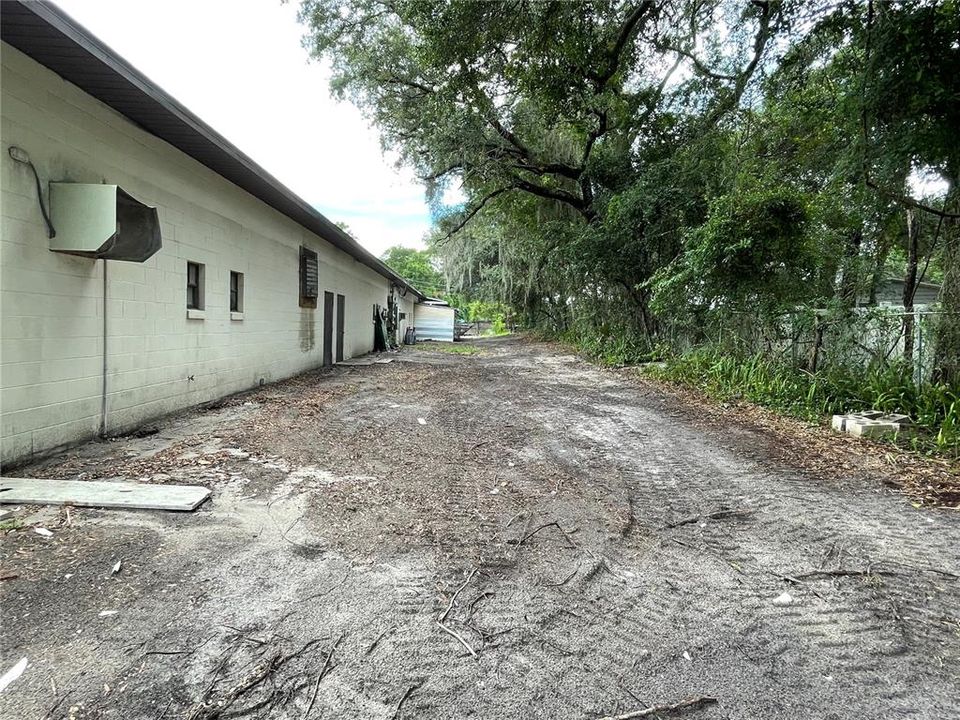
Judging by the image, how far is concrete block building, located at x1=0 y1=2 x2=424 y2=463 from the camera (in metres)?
3.52

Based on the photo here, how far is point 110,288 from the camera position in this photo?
4.50m

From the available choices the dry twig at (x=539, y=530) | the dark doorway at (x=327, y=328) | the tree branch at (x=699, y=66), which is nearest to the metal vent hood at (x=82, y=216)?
the dry twig at (x=539, y=530)

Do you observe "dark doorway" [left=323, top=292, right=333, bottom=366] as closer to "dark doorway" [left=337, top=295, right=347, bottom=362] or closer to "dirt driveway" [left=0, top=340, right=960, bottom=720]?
"dark doorway" [left=337, top=295, right=347, bottom=362]

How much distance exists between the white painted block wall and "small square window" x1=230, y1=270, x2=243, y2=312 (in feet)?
0.28

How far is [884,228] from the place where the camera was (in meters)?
7.30

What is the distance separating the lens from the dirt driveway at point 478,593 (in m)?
1.62

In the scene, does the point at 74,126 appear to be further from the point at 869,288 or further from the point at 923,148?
the point at 869,288

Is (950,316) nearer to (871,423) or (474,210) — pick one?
(871,423)

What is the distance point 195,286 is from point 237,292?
1.17m

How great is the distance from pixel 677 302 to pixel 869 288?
262 cm

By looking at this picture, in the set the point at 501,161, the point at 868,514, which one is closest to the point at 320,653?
the point at 868,514

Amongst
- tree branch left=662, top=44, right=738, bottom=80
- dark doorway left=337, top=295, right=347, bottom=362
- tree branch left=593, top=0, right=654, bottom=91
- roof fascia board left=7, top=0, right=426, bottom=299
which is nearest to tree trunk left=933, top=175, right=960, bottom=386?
tree branch left=593, top=0, right=654, bottom=91

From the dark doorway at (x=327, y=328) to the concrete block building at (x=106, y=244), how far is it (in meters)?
4.01

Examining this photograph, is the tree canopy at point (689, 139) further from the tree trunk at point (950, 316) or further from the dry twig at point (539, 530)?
the dry twig at point (539, 530)
